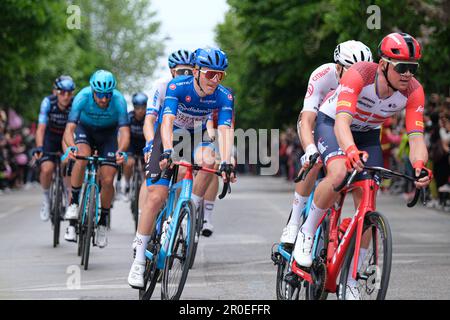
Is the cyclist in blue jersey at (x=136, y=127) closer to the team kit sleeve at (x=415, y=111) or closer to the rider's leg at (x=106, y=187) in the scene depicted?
the rider's leg at (x=106, y=187)

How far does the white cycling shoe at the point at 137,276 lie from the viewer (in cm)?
874

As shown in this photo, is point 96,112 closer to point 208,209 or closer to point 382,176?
point 208,209

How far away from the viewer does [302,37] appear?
3397 cm

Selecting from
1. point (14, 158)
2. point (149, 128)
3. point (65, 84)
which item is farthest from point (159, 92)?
point (14, 158)

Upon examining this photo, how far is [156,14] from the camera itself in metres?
99.9

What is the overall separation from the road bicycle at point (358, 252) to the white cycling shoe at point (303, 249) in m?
0.05

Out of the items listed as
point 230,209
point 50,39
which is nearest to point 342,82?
point 230,209

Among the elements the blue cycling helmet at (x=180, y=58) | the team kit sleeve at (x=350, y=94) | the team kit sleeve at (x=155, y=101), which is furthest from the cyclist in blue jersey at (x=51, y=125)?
the team kit sleeve at (x=350, y=94)

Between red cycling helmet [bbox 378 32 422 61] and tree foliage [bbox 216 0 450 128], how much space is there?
1482cm

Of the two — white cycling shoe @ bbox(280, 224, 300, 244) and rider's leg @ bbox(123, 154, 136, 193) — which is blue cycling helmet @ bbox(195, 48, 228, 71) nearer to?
white cycling shoe @ bbox(280, 224, 300, 244)

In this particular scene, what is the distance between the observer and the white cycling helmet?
28.2 ft

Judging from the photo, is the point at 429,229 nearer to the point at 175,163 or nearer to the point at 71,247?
the point at 71,247

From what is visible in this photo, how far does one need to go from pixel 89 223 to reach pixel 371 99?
4.91 metres

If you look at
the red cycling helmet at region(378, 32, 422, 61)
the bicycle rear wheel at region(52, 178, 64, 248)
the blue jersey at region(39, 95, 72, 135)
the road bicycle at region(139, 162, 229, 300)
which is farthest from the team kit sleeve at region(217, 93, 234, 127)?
the blue jersey at region(39, 95, 72, 135)
